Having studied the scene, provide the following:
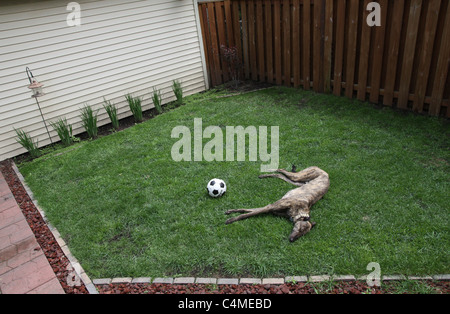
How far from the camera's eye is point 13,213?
4645 mm

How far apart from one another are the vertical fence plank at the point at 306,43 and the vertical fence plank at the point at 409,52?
2.12 m

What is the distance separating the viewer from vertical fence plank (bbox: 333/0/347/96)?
644 centimetres

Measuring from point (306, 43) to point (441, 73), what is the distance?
9.42 ft

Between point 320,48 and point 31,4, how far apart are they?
5787 millimetres

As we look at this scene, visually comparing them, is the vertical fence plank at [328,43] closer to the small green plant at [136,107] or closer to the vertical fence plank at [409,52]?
the vertical fence plank at [409,52]

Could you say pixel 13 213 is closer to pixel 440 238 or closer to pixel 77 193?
pixel 77 193

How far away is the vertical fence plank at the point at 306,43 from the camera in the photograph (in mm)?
7070

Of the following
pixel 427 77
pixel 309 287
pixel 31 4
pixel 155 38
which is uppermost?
pixel 31 4

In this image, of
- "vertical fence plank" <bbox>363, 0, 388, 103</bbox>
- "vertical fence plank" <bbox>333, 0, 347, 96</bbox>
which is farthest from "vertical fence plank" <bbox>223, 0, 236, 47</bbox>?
"vertical fence plank" <bbox>363, 0, 388, 103</bbox>

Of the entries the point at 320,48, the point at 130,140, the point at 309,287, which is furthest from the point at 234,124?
the point at 309,287

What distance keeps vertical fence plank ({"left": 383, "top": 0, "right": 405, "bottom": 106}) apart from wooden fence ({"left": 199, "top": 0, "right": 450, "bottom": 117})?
2 centimetres

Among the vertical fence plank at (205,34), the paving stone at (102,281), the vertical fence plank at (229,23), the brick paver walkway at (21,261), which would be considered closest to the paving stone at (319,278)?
the paving stone at (102,281)

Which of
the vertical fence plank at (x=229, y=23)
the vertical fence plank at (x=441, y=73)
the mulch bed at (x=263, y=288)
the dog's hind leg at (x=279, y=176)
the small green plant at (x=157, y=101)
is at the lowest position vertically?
the mulch bed at (x=263, y=288)
